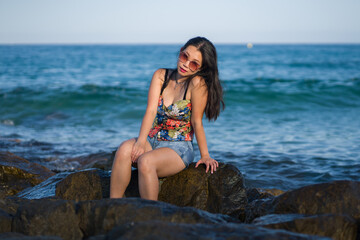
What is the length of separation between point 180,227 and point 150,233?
207 millimetres

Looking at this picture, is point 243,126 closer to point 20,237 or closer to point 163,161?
point 163,161

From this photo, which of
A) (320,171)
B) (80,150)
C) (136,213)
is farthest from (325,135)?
(136,213)

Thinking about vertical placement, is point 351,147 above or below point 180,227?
below

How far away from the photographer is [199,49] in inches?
167

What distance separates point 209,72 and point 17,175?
3.43 metres

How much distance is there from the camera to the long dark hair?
4250 millimetres

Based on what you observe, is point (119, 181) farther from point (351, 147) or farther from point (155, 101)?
point (351, 147)

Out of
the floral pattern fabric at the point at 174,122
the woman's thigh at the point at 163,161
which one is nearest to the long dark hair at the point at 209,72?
the floral pattern fabric at the point at 174,122

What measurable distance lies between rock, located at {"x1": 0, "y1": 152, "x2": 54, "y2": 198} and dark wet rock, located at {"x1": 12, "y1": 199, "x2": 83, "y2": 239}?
107 inches

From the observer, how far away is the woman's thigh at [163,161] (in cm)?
376

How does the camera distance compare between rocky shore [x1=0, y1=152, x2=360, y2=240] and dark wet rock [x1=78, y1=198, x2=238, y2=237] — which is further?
dark wet rock [x1=78, y1=198, x2=238, y2=237]

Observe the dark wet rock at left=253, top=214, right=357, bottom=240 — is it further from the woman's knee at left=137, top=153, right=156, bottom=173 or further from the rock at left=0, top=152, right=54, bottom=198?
the rock at left=0, top=152, right=54, bottom=198

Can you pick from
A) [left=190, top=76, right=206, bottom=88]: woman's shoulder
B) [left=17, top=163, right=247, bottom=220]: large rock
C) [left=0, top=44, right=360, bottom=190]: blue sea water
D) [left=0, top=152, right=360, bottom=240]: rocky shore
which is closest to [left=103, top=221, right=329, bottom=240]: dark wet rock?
[left=0, top=152, right=360, bottom=240]: rocky shore

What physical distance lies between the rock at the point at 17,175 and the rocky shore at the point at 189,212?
1572 mm
